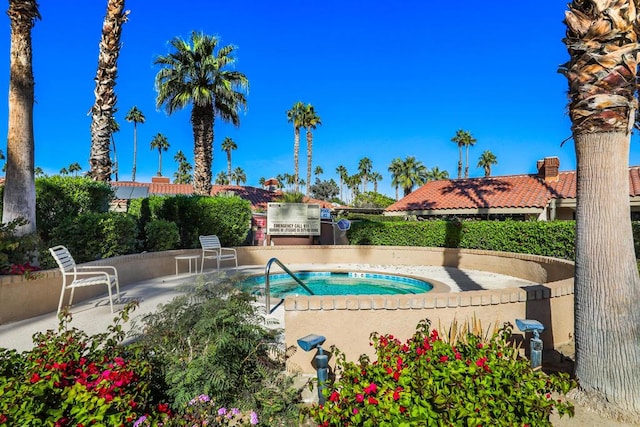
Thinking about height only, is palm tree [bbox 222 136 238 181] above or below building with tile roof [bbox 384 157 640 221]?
above

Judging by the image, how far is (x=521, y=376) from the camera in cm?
235

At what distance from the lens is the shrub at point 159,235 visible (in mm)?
10977

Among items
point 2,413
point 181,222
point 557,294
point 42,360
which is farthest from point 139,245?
point 557,294

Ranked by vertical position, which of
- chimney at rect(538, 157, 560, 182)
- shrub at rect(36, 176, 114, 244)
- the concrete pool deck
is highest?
chimney at rect(538, 157, 560, 182)

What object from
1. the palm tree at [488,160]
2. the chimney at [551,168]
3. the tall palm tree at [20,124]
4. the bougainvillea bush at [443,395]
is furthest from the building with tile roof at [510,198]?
the palm tree at [488,160]

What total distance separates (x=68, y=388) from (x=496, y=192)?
23.5 meters

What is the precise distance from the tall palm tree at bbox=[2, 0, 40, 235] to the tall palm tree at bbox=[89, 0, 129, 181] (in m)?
3.11

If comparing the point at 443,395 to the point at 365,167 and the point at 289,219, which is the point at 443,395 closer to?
the point at 289,219

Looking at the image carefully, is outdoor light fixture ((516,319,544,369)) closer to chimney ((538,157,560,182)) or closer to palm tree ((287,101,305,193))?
chimney ((538,157,560,182))

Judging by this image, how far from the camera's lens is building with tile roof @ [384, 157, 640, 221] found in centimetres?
1856

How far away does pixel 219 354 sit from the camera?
10.8ft

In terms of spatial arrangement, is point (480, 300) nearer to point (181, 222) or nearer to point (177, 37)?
point (181, 222)

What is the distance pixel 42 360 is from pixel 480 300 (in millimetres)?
4798

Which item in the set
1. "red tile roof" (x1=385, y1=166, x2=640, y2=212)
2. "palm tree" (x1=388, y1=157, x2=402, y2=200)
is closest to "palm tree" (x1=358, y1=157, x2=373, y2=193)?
"palm tree" (x1=388, y1=157, x2=402, y2=200)
